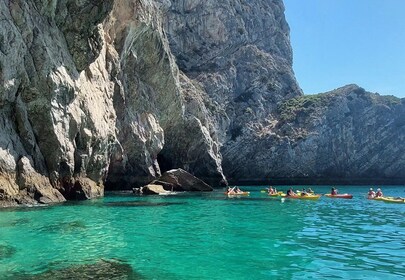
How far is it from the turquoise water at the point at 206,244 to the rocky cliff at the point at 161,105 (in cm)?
888

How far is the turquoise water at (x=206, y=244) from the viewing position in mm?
13094

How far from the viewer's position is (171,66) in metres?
65.7

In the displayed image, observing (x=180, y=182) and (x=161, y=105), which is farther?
(x=161, y=105)

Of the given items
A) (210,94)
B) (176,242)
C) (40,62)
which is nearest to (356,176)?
(210,94)

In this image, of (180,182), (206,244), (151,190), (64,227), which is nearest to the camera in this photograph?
(206,244)

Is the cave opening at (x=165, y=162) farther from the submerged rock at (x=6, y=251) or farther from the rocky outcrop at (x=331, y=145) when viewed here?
the submerged rock at (x=6, y=251)

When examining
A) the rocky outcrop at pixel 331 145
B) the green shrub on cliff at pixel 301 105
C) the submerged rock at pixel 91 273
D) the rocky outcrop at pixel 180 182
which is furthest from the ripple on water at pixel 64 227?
the green shrub on cliff at pixel 301 105

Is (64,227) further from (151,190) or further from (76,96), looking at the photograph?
(151,190)

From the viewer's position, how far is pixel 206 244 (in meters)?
17.4

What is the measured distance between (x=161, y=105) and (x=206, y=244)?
167 ft

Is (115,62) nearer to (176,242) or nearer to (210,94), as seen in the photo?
(176,242)

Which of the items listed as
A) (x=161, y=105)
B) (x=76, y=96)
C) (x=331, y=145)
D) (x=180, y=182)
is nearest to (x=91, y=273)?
(x=76, y=96)

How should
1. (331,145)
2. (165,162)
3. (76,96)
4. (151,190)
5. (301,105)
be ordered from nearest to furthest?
(76,96)
(151,190)
(165,162)
(331,145)
(301,105)

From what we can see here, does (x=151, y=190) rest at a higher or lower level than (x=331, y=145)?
lower
